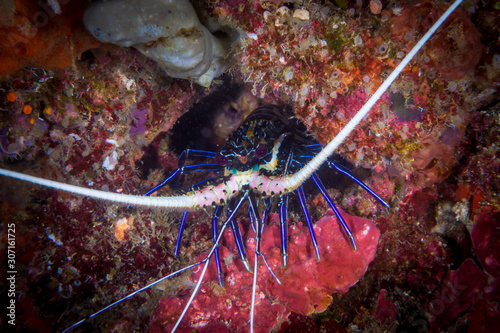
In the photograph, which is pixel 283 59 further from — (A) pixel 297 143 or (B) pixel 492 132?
(B) pixel 492 132

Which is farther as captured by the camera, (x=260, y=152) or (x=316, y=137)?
(x=260, y=152)

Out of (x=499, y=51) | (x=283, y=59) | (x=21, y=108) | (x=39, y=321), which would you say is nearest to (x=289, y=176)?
(x=283, y=59)

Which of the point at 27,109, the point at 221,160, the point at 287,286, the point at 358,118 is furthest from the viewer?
the point at 221,160

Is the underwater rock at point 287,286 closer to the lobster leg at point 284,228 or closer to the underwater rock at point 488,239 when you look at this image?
the lobster leg at point 284,228

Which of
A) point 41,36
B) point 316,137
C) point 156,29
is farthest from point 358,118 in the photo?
point 41,36

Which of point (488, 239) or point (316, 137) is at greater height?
point (316, 137)

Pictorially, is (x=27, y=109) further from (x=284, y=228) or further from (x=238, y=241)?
(x=284, y=228)
